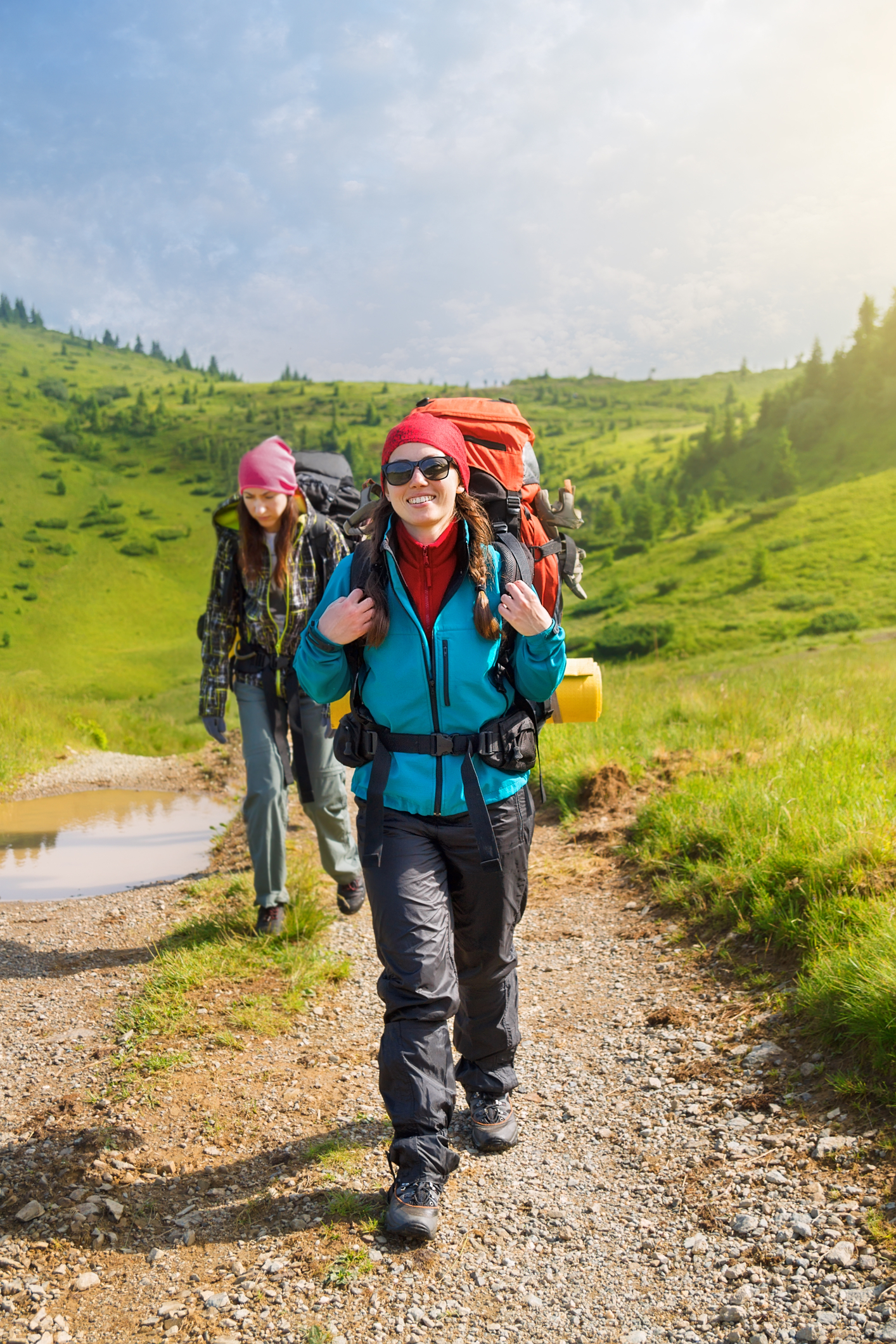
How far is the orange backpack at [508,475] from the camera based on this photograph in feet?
11.3

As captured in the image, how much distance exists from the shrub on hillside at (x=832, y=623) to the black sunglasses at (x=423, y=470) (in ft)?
189

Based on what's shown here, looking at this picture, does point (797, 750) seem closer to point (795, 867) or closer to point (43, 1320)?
point (795, 867)

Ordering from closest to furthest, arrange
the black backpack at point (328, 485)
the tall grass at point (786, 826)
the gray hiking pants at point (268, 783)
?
1. the tall grass at point (786, 826)
2. the gray hiking pants at point (268, 783)
3. the black backpack at point (328, 485)

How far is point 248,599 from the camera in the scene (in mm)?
5215

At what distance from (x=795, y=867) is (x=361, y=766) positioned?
2.63 metres

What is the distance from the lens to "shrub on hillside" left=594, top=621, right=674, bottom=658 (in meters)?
61.8

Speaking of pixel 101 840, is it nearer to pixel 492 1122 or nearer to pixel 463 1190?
pixel 492 1122

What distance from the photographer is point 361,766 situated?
120 inches

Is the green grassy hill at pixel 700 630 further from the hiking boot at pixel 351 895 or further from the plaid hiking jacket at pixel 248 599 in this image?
the plaid hiking jacket at pixel 248 599

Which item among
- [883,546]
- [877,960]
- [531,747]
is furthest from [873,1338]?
[883,546]

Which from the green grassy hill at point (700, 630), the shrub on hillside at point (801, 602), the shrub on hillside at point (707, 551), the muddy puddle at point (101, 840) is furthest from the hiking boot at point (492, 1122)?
the shrub on hillside at point (707, 551)

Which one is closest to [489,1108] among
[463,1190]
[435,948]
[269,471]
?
[463,1190]

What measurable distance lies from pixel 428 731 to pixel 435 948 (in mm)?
683

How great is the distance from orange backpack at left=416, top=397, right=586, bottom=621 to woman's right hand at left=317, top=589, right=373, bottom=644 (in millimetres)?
765
